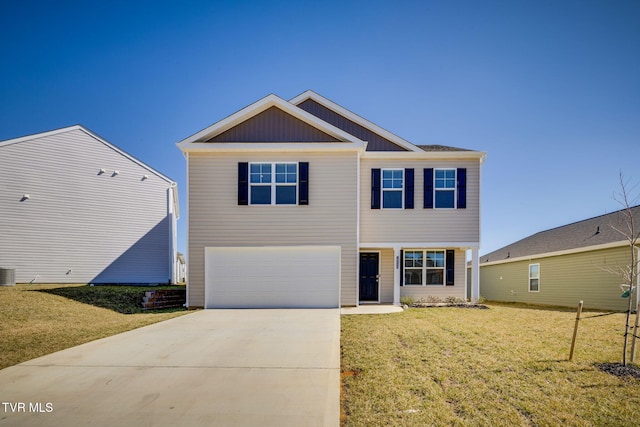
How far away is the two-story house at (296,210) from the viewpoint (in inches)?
525

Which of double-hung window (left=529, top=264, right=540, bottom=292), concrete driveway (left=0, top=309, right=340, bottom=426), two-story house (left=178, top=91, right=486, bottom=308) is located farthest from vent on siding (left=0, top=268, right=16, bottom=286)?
double-hung window (left=529, top=264, right=540, bottom=292)

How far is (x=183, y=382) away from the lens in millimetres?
5445

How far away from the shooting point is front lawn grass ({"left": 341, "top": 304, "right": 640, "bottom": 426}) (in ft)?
14.3

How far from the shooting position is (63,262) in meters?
17.6

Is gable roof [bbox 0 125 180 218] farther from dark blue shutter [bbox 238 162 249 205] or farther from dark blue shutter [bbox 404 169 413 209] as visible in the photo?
dark blue shutter [bbox 404 169 413 209]

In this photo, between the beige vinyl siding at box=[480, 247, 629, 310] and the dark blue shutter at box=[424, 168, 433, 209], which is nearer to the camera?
the dark blue shutter at box=[424, 168, 433, 209]

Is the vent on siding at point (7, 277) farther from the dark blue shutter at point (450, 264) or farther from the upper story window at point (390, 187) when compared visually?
the dark blue shutter at point (450, 264)

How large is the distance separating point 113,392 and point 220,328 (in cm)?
426

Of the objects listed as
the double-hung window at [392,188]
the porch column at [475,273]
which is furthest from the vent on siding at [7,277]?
the porch column at [475,273]

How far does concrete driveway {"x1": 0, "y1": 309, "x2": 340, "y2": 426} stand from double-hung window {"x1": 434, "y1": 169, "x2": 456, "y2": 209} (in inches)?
311

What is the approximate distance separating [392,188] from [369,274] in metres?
3.48

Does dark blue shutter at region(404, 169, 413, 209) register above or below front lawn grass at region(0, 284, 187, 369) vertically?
above

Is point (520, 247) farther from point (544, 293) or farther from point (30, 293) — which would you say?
point (30, 293)

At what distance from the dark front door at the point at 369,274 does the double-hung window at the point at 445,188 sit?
3.18 metres
